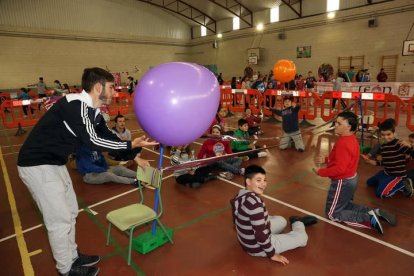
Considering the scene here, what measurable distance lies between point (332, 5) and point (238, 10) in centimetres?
762

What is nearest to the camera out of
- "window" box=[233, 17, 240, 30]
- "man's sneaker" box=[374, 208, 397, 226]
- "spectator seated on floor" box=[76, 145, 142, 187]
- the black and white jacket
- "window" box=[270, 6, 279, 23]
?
the black and white jacket

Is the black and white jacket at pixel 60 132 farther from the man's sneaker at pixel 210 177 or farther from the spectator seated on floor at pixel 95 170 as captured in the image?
the man's sneaker at pixel 210 177

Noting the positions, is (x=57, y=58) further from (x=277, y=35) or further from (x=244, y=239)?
(x=244, y=239)

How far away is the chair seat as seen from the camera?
281cm

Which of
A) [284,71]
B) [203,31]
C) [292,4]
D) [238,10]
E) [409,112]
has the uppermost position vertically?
[238,10]

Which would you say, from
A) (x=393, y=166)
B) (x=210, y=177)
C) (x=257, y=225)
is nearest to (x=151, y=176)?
(x=257, y=225)

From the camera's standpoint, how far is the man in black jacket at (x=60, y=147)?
2.38 metres

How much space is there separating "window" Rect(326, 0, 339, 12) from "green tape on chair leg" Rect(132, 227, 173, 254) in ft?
59.4

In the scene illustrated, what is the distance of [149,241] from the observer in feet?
10.4

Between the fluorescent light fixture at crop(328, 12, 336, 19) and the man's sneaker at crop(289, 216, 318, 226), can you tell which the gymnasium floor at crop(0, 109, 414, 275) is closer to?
the man's sneaker at crop(289, 216, 318, 226)

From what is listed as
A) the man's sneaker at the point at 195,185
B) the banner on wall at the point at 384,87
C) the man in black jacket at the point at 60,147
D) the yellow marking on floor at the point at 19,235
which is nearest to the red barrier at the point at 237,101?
the banner on wall at the point at 384,87

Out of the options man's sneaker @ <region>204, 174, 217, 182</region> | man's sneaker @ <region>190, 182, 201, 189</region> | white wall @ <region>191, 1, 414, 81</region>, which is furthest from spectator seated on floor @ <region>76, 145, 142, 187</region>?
white wall @ <region>191, 1, 414, 81</region>

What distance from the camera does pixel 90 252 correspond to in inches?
127

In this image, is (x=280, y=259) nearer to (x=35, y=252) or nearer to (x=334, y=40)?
(x=35, y=252)
